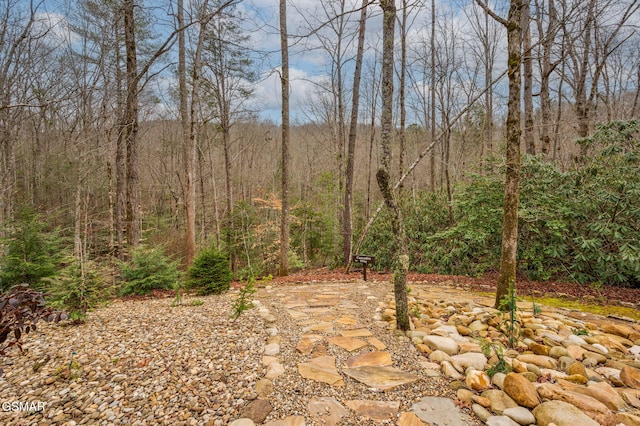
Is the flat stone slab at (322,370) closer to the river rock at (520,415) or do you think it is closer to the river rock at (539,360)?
the river rock at (520,415)

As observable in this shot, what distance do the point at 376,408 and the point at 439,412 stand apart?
16.2 inches

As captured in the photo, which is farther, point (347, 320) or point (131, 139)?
point (131, 139)

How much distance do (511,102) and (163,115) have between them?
51.3 ft

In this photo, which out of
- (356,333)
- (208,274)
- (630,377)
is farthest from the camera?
(208,274)

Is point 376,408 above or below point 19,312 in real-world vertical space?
below

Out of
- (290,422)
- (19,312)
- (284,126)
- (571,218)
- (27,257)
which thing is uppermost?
(284,126)

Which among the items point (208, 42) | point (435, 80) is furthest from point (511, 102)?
point (208, 42)

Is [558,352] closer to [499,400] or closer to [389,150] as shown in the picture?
[499,400]

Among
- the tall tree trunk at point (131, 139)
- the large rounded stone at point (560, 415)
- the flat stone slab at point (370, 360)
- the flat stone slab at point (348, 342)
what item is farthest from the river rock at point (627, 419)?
the tall tree trunk at point (131, 139)

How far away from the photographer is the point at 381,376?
230 cm

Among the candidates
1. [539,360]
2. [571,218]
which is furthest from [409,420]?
[571,218]

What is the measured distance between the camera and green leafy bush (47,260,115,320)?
348 centimetres

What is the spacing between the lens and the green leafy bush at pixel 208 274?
513cm

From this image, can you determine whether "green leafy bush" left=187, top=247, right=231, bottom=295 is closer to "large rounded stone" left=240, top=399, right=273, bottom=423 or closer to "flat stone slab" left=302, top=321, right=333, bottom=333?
"flat stone slab" left=302, top=321, right=333, bottom=333
